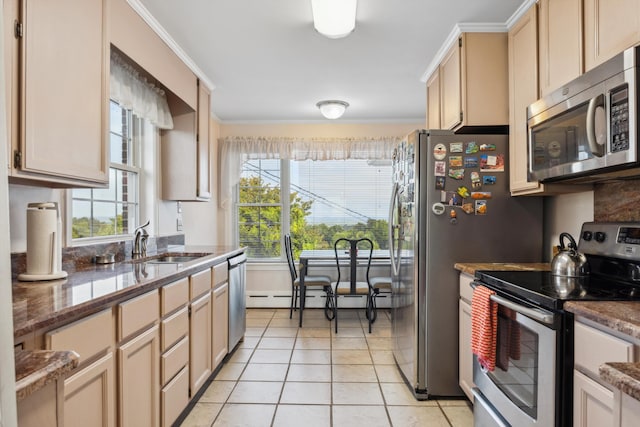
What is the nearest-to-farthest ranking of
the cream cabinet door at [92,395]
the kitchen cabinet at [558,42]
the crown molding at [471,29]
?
the cream cabinet door at [92,395], the kitchen cabinet at [558,42], the crown molding at [471,29]

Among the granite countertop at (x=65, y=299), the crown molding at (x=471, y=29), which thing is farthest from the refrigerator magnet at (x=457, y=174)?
the granite countertop at (x=65, y=299)

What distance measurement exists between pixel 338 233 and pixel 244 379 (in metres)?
2.53

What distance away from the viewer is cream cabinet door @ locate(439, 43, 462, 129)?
263 centimetres

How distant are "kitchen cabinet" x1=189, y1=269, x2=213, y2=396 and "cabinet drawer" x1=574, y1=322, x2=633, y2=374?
75.5 inches

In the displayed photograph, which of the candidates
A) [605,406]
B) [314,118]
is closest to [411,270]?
[605,406]

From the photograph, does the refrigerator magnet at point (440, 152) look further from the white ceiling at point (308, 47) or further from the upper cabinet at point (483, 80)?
the white ceiling at point (308, 47)

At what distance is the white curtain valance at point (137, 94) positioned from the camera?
2422mm

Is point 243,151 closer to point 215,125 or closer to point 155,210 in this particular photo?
Result: point 215,125

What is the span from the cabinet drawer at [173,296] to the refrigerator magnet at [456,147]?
1.79 meters

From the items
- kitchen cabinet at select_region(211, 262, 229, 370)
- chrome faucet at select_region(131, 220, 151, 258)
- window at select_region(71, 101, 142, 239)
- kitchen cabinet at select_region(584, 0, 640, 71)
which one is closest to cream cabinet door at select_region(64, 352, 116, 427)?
window at select_region(71, 101, 142, 239)

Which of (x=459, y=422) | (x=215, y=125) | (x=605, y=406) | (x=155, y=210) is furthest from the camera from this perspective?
(x=215, y=125)

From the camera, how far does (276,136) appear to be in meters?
4.94

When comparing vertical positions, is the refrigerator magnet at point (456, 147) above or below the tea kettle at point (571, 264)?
above

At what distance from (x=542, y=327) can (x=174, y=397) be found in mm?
1801
